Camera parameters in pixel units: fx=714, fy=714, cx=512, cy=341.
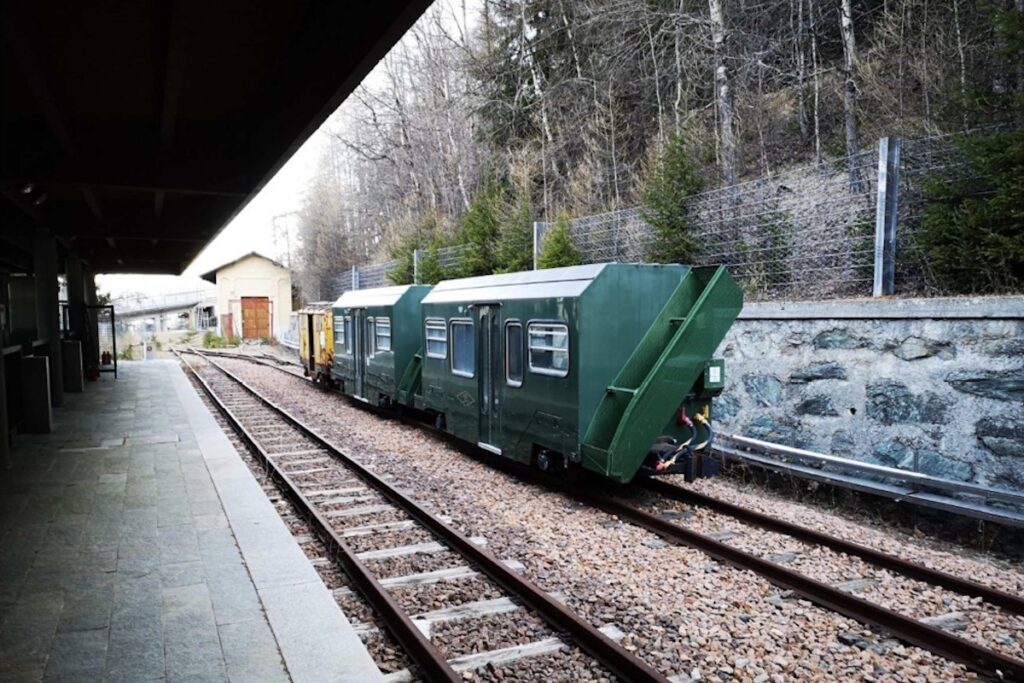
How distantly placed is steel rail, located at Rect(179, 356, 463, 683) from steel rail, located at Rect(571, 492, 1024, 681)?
3019 mm

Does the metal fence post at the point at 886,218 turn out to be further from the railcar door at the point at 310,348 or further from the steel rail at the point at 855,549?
the railcar door at the point at 310,348

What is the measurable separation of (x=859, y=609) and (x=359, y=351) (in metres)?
13.4

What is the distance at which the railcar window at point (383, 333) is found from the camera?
48.5 ft

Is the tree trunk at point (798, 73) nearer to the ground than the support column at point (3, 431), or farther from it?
farther from it

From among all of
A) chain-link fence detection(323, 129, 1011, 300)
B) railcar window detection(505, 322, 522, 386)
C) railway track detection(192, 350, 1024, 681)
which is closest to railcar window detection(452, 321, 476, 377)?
railcar window detection(505, 322, 522, 386)

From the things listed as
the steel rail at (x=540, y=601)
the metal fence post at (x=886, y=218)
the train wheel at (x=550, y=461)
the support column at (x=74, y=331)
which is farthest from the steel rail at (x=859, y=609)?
the support column at (x=74, y=331)

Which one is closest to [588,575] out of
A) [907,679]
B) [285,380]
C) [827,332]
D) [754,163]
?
[907,679]

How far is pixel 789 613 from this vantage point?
5.42 metres

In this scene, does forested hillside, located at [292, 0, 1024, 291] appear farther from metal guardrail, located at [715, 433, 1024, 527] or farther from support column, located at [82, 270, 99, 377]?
support column, located at [82, 270, 99, 377]

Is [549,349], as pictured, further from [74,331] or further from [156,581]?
[74,331]

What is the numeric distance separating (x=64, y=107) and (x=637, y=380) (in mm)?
7198

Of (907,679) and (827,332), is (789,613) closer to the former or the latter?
(907,679)

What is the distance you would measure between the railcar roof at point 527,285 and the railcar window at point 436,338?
17.1 inches

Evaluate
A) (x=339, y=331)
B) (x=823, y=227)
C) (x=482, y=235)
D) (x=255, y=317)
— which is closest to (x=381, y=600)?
(x=823, y=227)
